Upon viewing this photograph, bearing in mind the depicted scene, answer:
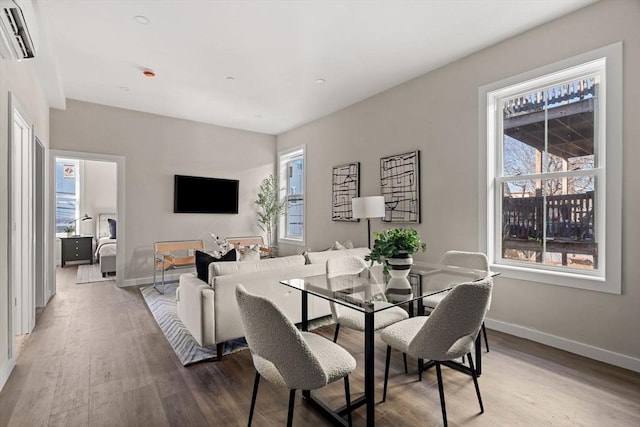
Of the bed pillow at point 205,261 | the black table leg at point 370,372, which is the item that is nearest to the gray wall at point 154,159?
the bed pillow at point 205,261

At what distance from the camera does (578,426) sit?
1801mm

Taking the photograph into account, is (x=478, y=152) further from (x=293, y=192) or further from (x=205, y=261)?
(x=293, y=192)

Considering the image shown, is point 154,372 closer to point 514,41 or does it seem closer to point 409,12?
point 409,12

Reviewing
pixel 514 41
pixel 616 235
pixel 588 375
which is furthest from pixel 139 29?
→ pixel 588 375

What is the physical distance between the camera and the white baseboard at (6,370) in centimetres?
219

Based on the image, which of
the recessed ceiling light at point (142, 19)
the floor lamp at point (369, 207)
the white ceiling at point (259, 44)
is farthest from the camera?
the floor lamp at point (369, 207)

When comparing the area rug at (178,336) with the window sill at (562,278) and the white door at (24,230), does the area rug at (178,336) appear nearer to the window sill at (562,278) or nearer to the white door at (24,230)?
the white door at (24,230)

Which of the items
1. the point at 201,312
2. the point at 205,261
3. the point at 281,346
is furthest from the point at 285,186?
the point at 281,346

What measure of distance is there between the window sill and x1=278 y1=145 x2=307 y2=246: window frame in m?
3.57

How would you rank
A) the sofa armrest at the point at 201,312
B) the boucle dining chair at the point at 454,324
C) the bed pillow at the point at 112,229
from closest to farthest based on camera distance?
the boucle dining chair at the point at 454,324
the sofa armrest at the point at 201,312
the bed pillow at the point at 112,229

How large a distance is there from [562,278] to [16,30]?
14.4 ft

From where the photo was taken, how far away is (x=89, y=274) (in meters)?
6.07

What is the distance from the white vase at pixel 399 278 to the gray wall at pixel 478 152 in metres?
1.51

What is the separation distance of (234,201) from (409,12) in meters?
4.64
